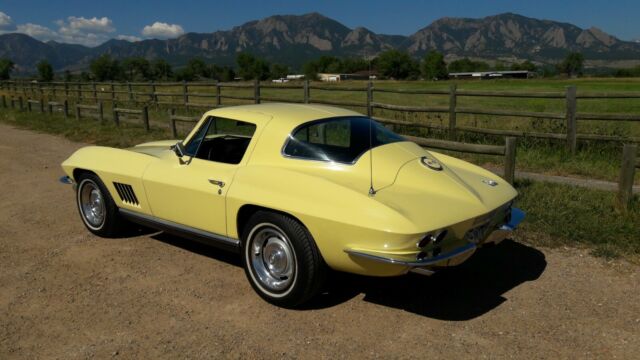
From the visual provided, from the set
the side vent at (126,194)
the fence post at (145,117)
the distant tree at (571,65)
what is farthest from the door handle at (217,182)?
the distant tree at (571,65)

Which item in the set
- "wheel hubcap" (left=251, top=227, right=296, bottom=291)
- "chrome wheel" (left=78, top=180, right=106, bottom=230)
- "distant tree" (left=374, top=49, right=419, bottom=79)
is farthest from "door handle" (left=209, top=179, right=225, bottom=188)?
"distant tree" (left=374, top=49, right=419, bottom=79)

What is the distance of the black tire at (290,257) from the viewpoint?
343 centimetres

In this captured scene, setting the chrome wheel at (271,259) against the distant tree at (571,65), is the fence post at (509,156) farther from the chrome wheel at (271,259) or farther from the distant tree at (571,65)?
the distant tree at (571,65)

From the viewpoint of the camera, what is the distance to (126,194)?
15.8 ft

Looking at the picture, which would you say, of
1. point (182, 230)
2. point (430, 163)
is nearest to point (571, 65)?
point (430, 163)

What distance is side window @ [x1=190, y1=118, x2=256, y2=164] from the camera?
423 centimetres

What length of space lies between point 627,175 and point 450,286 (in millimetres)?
2993

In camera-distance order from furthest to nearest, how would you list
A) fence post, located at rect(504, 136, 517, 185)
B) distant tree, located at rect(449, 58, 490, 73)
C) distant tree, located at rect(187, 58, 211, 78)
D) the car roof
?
distant tree, located at rect(449, 58, 490, 73), distant tree, located at rect(187, 58, 211, 78), fence post, located at rect(504, 136, 517, 185), the car roof

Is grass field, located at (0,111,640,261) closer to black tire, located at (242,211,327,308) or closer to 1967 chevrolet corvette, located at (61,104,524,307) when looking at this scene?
1967 chevrolet corvette, located at (61,104,524,307)

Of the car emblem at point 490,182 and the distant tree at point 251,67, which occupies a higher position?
the distant tree at point 251,67

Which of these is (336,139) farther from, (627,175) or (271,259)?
(627,175)

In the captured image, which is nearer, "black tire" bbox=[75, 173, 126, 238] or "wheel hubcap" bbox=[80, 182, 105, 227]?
"black tire" bbox=[75, 173, 126, 238]

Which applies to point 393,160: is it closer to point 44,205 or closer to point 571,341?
point 571,341

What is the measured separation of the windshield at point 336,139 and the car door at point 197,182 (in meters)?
0.42
